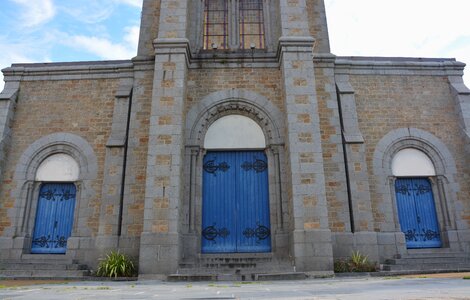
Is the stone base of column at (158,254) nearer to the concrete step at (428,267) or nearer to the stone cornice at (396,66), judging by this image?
the concrete step at (428,267)

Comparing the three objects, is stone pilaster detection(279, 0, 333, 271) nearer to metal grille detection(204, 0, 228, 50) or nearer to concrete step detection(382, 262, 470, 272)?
concrete step detection(382, 262, 470, 272)

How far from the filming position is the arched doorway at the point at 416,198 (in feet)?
35.0

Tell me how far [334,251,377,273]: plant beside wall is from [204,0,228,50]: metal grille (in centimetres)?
790

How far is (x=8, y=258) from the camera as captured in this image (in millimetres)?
10062

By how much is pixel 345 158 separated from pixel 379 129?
1.81 metres

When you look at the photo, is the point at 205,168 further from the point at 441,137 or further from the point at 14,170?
the point at 441,137

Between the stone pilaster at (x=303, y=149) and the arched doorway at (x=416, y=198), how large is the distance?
11.1ft

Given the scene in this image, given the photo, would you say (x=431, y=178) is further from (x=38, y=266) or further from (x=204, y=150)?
(x=38, y=266)

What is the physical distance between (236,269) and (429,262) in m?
5.47

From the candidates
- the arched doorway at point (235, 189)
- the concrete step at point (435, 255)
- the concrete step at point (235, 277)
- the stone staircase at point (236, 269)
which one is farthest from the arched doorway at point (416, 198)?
the concrete step at point (235, 277)

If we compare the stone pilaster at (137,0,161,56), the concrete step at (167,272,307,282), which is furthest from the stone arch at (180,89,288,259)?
the stone pilaster at (137,0,161,56)


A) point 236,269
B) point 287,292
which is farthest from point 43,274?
point 287,292

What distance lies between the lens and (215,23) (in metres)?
12.5

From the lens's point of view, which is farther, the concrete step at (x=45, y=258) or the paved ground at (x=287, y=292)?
the concrete step at (x=45, y=258)
